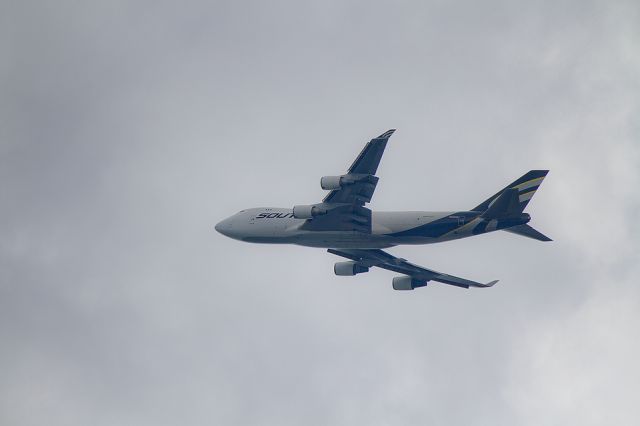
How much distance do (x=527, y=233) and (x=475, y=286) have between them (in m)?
10.9

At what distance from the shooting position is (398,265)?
7306cm

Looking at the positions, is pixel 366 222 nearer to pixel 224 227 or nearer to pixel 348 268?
pixel 348 268

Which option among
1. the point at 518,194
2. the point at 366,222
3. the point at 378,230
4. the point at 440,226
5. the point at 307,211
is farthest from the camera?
the point at 378,230

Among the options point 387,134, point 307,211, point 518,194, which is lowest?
point 518,194

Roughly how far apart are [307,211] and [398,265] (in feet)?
36.7

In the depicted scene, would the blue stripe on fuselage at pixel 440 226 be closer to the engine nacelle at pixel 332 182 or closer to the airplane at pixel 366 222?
the airplane at pixel 366 222

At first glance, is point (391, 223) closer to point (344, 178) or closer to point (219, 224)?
point (344, 178)

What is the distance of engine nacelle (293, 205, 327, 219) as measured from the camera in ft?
209

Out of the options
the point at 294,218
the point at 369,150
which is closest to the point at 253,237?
the point at 294,218

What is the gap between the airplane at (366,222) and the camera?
60.6m

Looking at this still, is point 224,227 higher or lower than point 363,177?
higher

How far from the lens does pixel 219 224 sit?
73000 mm

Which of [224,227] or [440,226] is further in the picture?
[224,227]

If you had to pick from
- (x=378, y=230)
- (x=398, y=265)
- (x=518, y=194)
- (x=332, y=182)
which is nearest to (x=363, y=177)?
(x=332, y=182)
